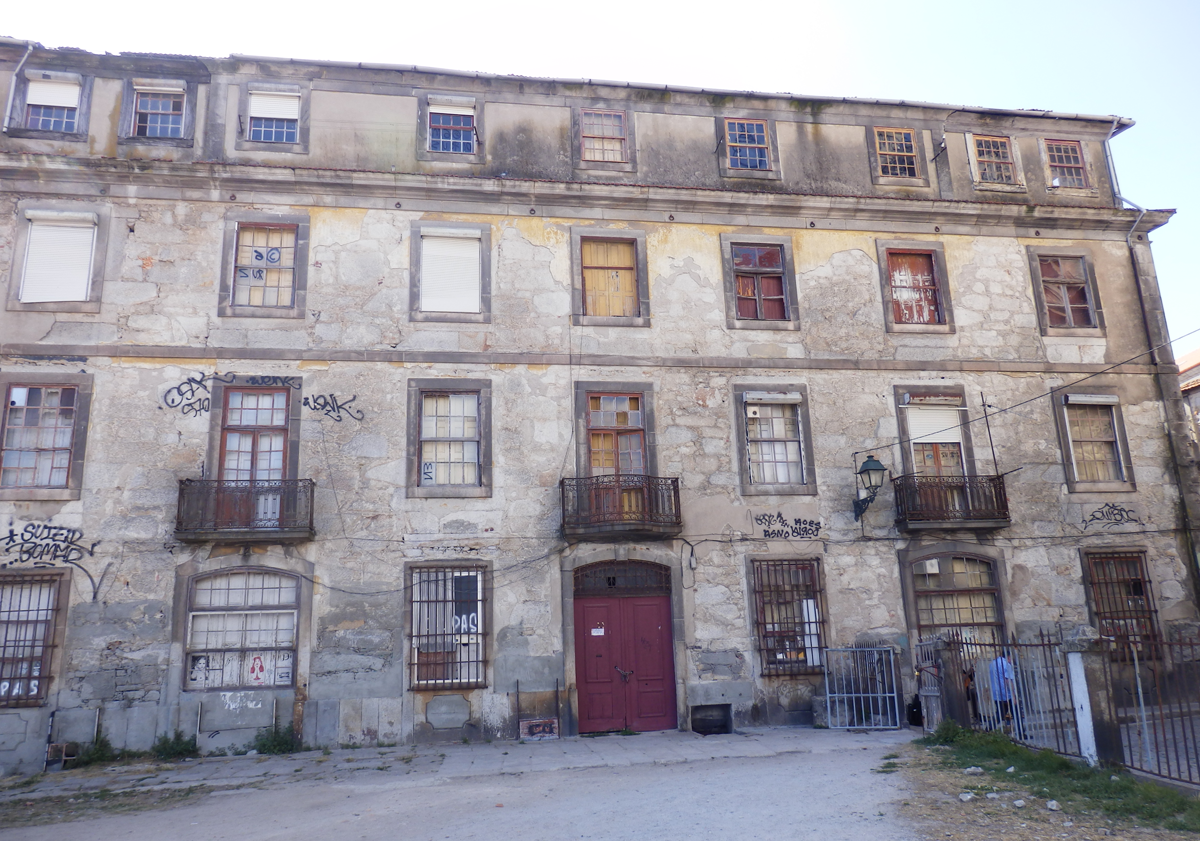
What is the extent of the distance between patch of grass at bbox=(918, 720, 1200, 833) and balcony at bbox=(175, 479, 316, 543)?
10.3 meters

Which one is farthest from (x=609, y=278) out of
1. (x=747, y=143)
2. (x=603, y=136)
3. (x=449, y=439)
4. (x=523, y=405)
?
(x=449, y=439)

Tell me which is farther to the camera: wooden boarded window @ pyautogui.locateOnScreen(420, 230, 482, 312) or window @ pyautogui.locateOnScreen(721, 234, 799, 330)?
window @ pyautogui.locateOnScreen(721, 234, 799, 330)

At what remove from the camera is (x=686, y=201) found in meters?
16.8

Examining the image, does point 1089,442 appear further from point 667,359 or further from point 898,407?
point 667,359

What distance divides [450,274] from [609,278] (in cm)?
301

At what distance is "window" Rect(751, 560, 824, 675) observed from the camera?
15.2 m

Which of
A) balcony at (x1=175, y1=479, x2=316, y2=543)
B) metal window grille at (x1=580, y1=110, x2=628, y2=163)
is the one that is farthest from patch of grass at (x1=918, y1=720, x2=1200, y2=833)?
metal window grille at (x1=580, y1=110, x2=628, y2=163)

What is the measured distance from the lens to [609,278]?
16.5 m

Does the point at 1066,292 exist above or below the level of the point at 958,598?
above

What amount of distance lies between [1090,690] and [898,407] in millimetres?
7540

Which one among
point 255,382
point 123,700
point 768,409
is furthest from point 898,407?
point 123,700

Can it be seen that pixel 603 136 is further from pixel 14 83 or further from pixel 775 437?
pixel 14 83

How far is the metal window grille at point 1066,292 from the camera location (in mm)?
17891

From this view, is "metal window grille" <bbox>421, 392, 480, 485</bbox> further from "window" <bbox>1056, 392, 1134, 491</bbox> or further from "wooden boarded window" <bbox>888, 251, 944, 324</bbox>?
"window" <bbox>1056, 392, 1134, 491</bbox>
